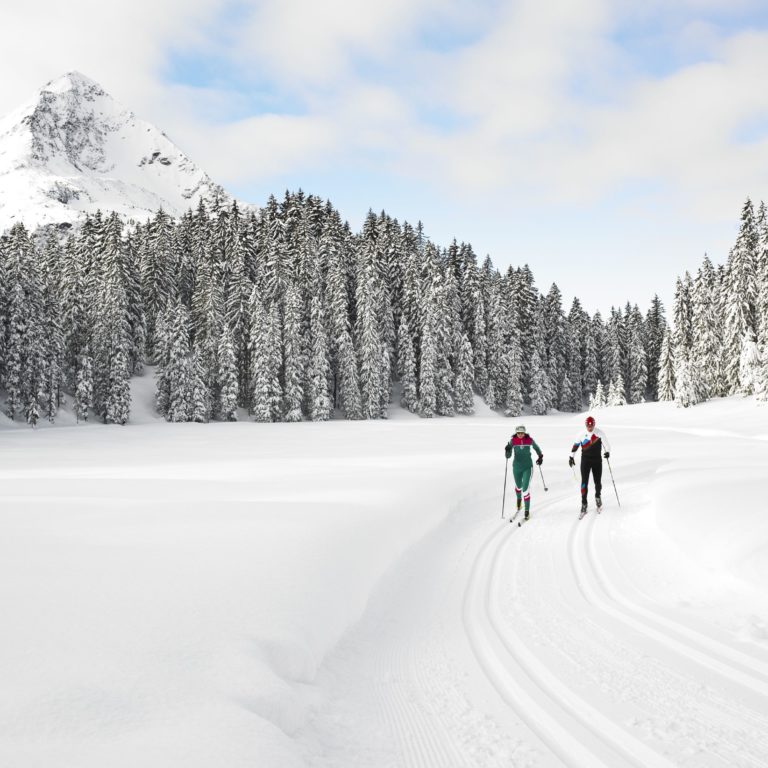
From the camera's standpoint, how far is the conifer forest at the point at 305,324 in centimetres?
4538

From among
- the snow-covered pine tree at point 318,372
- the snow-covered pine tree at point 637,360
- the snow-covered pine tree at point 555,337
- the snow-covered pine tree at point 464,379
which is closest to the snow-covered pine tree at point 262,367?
the snow-covered pine tree at point 318,372

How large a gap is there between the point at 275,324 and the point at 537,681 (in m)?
48.8

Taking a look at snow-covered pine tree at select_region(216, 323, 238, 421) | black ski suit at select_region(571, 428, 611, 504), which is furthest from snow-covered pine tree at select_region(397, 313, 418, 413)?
black ski suit at select_region(571, 428, 611, 504)

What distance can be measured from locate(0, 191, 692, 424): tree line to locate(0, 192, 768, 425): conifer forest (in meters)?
0.20

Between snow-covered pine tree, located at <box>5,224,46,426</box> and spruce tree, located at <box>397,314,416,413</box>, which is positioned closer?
snow-covered pine tree, located at <box>5,224,46,426</box>

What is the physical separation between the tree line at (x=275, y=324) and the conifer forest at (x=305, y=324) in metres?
0.20

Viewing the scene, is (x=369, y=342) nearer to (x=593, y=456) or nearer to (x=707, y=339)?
(x=707, y=339)

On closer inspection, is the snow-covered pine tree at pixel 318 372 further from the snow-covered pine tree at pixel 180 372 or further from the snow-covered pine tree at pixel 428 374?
the snow-covered pine tree at pixel 180 372

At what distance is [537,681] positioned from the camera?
4.53 metres

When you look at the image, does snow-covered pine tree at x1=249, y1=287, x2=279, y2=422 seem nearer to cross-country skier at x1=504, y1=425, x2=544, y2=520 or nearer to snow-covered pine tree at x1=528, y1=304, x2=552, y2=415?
snow-covered pine tree at x1=528, y1=304, x2=552, y2=415

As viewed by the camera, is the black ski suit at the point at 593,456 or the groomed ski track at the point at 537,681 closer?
the groomed ski track at the point at 537,681

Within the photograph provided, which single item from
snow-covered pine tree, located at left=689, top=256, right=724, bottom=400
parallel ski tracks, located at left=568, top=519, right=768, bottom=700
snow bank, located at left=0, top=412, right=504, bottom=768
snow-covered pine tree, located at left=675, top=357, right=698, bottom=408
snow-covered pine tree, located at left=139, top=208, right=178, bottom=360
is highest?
snow-covered pine tree, located at left=139, top=208, right=178, bottom=360

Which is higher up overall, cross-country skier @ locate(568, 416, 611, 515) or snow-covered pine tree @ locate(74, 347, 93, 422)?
snow-covered pine tree @ locate(74, 347, 93, 422)

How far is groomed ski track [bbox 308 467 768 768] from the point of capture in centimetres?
360
